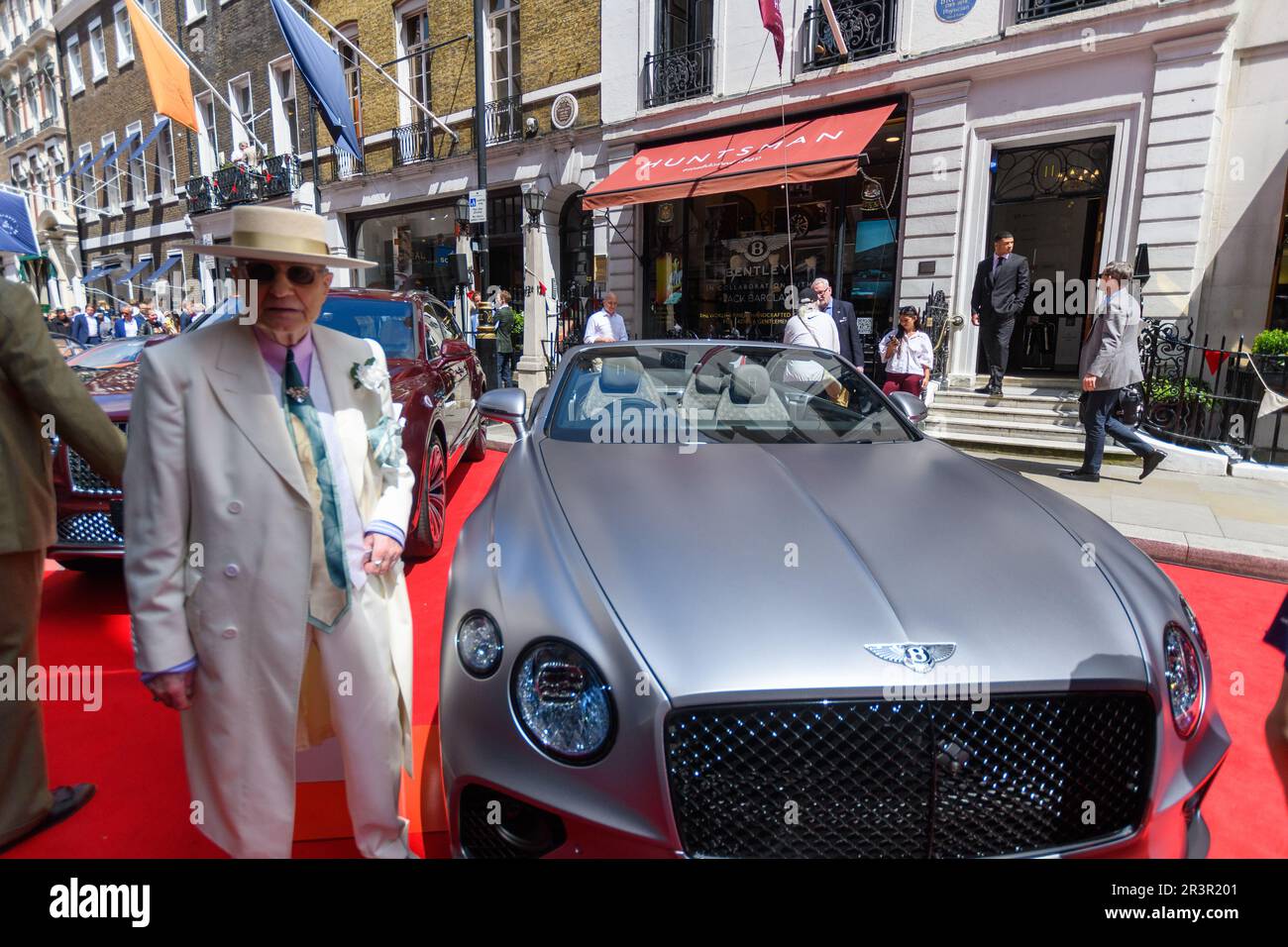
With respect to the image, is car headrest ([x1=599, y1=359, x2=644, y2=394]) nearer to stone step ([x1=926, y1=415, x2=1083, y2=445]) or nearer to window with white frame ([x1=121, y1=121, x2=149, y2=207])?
stone step ([x1=926, y1=415, x2=1083, y2=445])

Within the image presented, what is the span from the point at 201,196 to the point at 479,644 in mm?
25602

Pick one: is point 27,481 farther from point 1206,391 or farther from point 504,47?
point 504,47

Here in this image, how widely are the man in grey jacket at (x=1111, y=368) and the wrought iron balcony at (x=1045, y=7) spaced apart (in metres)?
4.50

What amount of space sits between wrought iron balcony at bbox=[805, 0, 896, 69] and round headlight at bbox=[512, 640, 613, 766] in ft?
36.4

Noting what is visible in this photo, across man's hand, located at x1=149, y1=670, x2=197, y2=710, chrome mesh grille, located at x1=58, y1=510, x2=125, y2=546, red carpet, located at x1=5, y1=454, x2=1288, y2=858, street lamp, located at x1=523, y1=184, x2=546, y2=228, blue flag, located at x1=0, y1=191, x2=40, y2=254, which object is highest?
street lamp, located at x1=523, y1=184, x2=546, y2=228

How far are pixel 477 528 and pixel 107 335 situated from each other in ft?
72.6

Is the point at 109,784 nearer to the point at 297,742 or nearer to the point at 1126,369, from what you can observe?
the point at 297,742

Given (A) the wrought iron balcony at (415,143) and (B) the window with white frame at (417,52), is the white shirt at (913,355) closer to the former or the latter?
(A) the wrought iron balcony at (415,143)

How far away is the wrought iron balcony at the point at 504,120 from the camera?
14.3m

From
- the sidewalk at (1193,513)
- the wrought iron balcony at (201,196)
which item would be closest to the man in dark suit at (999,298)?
the sidewalk at (1193,513)

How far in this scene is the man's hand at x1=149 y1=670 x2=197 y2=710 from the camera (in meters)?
1.66

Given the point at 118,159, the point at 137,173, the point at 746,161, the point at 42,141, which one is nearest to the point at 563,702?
the point at 746,161

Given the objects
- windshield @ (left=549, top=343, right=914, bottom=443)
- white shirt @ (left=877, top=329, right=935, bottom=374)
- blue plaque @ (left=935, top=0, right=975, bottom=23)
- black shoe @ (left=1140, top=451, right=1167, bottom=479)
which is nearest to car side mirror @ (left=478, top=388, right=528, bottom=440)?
windshield @ (left=549, top=343, right=914, bottom=443)

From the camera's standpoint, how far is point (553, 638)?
1592 millimetres
